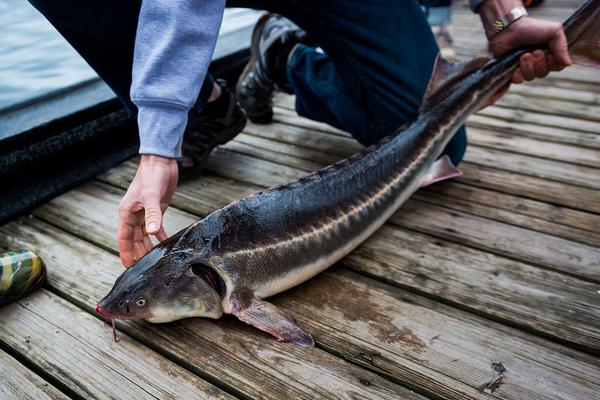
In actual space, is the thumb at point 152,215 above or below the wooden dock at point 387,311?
above

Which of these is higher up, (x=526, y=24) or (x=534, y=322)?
(x=526, y=24)

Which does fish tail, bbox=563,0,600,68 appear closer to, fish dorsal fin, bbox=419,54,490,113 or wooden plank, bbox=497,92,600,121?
fish dorsal fin, bbox=419,54,490,113

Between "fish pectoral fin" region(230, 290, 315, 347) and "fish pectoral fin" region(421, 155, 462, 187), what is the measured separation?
0.89 m

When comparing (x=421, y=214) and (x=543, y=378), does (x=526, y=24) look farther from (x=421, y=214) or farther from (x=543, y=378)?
(x=543, y=378)

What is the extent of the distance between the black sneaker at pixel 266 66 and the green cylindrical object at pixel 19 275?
1487 mm

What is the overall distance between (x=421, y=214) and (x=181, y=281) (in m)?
1.04

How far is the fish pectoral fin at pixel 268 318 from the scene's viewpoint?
1366 mm

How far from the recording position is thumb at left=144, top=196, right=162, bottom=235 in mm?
1256

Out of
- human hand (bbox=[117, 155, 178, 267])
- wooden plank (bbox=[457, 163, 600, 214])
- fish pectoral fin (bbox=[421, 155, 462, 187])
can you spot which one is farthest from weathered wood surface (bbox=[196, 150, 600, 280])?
human hand (bbox=[117, 155, 178, 267])

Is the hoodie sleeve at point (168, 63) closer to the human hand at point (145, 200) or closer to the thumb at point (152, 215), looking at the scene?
the human hand at point (145, 200)

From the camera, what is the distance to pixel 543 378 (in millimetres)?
1261

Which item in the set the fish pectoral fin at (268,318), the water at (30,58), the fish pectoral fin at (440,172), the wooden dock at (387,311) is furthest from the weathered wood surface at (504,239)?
the water at (30,58)

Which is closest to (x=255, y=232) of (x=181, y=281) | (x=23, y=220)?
(x=181, y=281)

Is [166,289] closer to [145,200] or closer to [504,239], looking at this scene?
[145,200]
